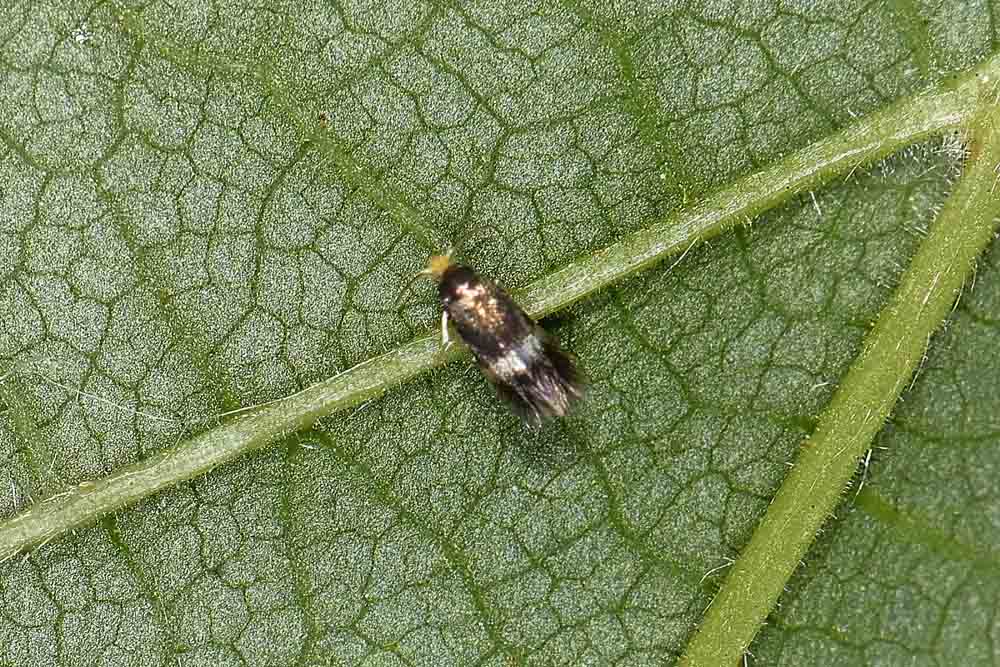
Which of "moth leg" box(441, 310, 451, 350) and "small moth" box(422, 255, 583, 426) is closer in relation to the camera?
"small moth" box(422, 255, 583, 426)

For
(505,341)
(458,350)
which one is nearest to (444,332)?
(458,350)

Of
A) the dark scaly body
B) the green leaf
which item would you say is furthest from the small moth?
the green leaf

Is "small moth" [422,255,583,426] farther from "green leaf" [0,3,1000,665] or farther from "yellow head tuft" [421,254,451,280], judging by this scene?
"green leaf" [0,3,1000,665]

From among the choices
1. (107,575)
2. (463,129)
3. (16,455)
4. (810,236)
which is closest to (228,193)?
(463,129)

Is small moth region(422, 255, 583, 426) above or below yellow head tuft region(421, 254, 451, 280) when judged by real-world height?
below

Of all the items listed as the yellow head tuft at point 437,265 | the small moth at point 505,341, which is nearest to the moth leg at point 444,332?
the small moth at point 505,341

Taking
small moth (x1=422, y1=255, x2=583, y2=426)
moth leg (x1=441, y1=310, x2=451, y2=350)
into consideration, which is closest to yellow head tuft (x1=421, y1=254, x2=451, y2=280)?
small moth (x1=422, y1=255, x2=583, y2=426)
